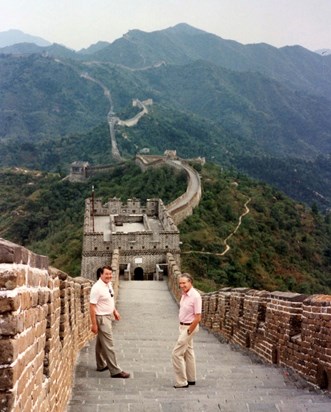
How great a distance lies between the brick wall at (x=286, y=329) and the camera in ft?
24.8

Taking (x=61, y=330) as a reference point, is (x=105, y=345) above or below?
below

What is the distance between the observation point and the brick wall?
24.8 feet

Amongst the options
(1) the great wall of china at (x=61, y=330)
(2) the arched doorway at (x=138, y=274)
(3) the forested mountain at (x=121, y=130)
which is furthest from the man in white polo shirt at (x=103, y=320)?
(3) the forested mountain at (x=121, y=130)

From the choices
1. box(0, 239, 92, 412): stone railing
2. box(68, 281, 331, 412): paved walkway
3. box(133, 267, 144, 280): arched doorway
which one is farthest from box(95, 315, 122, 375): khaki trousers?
box(133, 267, 144, 280): arched doorway

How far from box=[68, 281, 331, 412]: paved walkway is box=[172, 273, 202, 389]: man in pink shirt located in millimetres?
155

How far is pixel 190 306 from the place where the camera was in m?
7.74

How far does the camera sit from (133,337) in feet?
43.8

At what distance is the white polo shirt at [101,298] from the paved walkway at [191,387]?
808mm

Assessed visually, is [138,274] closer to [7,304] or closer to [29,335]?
[29,335]

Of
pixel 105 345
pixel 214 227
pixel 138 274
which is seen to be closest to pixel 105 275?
pixel 105 345

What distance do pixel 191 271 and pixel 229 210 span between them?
15028mm

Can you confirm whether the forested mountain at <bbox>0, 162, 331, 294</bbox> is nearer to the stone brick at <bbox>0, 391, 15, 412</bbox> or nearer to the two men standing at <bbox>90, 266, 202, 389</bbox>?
the two men standing at <bbox>90, 266, 202, 389</bbox>

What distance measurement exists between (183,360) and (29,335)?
399cm

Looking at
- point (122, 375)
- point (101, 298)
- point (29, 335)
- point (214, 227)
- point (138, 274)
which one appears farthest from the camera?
point (214, 227)
